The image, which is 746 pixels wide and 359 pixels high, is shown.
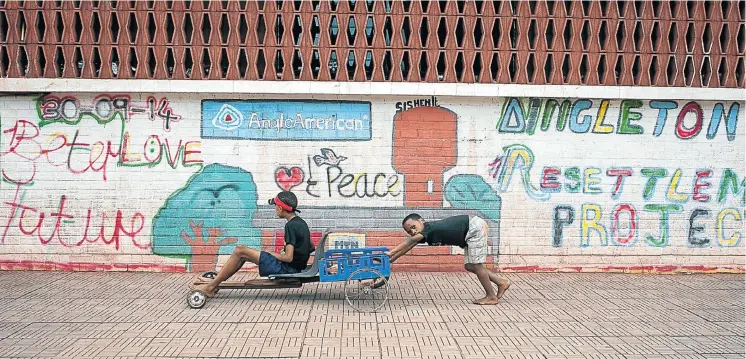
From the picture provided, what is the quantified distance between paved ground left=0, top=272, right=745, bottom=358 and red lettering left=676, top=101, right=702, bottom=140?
2136 mm

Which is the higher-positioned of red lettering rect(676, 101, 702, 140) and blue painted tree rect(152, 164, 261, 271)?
red lettering rect(676, 101, 702, 140)

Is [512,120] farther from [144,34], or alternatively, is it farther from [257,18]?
[144,34]

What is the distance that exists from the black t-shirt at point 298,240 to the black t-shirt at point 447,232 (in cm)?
132

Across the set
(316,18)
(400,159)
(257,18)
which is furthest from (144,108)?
(400,159)

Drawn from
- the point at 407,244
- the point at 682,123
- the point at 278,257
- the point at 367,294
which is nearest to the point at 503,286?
the point at 407,244

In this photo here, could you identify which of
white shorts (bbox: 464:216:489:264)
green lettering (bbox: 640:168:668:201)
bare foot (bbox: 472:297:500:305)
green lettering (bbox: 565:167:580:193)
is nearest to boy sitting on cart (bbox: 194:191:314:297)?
white shorts (bbox: 464:216:489:264)

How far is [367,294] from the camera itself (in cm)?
837

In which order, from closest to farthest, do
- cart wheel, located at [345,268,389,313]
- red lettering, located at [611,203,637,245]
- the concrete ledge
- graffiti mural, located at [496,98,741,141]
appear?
cart wheel, located at [345,268,389,313] < the concrete ledge < graffiti mural, located at [496,98,741,141] < red lettering, located at [611,203,637,245]

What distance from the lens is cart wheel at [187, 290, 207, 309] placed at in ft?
25.2

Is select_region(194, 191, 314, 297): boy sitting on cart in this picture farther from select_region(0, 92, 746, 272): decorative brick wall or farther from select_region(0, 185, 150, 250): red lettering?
select_region(0, 185, 150, 250): red lettering

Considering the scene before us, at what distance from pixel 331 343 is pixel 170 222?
4.51 metres

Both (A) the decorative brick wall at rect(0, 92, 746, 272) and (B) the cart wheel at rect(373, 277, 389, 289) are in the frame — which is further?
(A) the decorative brick wall at rect(0, 92, 746, 272)

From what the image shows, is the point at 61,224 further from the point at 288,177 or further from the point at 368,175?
the point at 368,175

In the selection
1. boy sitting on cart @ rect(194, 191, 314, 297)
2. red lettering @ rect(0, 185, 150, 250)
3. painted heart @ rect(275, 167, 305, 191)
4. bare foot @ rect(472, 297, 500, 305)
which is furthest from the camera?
painted heart @ rect(275, 167, 305, 191)
